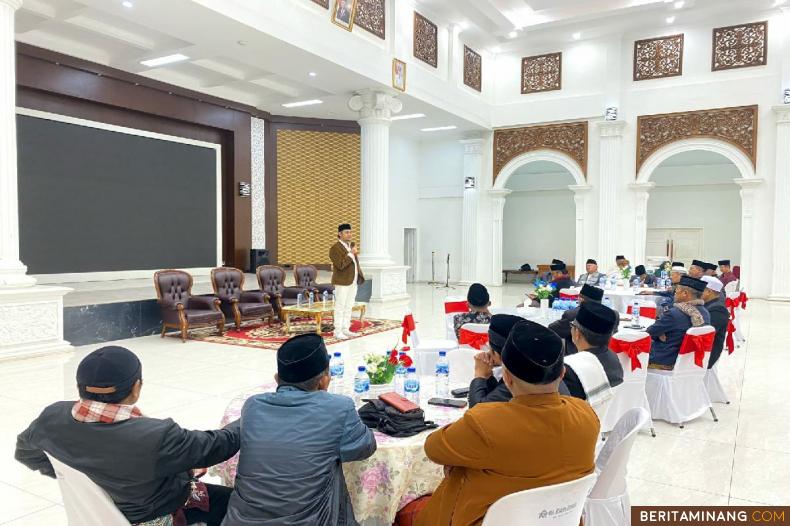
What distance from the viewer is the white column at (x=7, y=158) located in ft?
20.6

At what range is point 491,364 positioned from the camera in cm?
235

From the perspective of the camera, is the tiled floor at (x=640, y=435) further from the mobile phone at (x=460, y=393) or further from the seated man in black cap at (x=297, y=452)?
the seated man in black cap at (x=297, y=452)

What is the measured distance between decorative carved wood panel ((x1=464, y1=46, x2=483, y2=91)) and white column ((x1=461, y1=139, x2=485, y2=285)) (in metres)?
1.60

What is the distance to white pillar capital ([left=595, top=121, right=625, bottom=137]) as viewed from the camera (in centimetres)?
1400

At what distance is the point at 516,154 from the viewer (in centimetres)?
1547

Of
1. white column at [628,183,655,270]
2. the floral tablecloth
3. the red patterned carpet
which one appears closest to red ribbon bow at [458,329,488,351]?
the floral tablecloth

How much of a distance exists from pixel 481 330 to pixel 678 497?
1.53 meters

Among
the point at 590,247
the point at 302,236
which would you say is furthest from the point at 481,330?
the point at 590,247

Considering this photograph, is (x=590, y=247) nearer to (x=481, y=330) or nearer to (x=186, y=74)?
(x=186, y=74)

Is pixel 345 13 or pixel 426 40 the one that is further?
pixel 426 40

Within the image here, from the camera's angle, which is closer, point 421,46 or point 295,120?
point 421,46

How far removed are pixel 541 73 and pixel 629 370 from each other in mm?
12759

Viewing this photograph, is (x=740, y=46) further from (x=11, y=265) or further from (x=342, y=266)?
(x=11, y=265)

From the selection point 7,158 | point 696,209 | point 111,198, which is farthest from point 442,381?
point 696,209
